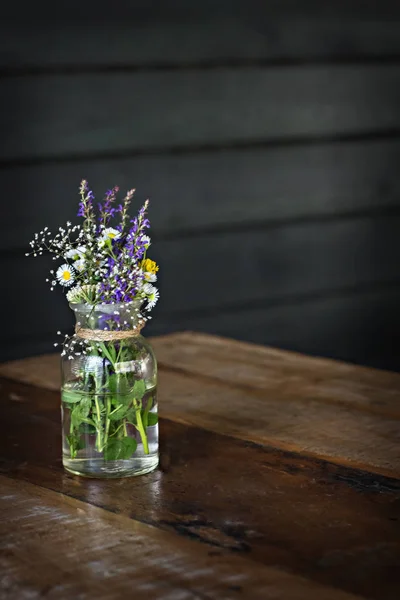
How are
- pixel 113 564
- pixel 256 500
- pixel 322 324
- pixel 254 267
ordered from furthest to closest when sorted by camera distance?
pixel 322 324 < pixel 254 267 < pixel 256 500 < pixel 113 564

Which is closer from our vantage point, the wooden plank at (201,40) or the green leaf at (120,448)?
the green leaf at (120,448)

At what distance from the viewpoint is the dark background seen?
92.7 inches

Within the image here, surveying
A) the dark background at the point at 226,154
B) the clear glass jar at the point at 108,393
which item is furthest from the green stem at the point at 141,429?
the dark background at the point at 226,154

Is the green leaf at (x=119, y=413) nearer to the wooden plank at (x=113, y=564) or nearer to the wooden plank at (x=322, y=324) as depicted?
the wooden plank at (x=113, y=564)

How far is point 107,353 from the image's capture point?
1028mm

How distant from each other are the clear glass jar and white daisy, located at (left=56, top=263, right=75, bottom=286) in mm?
29

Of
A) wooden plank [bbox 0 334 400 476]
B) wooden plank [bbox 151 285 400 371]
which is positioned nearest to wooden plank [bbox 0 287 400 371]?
wooden plank [bbox 151 285 400 371]

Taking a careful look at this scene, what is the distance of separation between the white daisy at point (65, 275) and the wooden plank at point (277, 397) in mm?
299

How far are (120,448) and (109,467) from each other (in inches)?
0.9

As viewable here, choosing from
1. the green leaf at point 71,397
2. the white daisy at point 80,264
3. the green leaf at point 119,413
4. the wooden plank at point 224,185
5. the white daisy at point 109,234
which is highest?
the wooden plank at point 224,185

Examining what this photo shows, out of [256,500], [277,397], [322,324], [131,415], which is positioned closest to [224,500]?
[256,500]

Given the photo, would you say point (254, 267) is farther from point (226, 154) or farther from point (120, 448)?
point (120, 448)

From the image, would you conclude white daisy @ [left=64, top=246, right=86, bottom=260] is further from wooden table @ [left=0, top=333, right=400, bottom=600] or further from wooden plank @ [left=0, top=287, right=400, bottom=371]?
wooden plank @ [left=0, top=287, right=400, bottom=371]

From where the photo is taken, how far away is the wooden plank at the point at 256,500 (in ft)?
2.75
